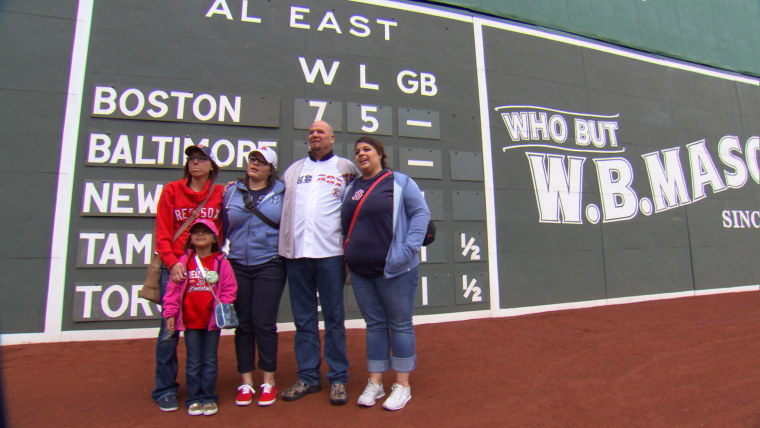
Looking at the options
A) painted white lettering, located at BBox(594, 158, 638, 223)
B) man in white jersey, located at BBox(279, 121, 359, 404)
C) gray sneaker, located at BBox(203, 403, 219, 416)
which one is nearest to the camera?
gray sneaker, located at BBox(203, 403, 219, 416)

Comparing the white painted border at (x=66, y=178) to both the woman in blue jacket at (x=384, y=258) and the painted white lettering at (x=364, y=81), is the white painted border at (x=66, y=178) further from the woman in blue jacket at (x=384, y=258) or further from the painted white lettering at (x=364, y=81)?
the woman in blue jacket at (x=384, y=258)

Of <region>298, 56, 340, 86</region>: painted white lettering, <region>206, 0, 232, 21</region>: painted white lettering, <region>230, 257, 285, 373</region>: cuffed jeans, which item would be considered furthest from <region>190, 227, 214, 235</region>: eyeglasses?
<region>206, 0, 232, 21</region>: painted white lettering

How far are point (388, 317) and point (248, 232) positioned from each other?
1.02 m

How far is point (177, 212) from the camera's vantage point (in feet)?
8.22

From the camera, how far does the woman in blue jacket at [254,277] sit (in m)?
2.51

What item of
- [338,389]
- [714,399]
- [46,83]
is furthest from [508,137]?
[46,83]

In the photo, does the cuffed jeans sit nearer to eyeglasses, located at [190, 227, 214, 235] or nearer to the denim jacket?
eyeglasses, located at [190, 227, 214, 235]

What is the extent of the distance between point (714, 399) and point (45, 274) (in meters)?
5.31

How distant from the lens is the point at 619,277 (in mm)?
5547

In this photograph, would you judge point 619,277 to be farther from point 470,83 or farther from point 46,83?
point 46,83

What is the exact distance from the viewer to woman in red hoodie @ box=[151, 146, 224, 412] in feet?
7.90

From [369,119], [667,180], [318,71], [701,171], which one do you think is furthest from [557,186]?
[318,71]

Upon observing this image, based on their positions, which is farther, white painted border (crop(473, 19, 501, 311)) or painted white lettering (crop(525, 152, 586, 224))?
painted white lettering (crop(525, 152, 586, 224))

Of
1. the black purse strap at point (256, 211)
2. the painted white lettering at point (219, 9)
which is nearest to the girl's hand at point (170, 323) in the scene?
the black purse strap at point (256, 211)
